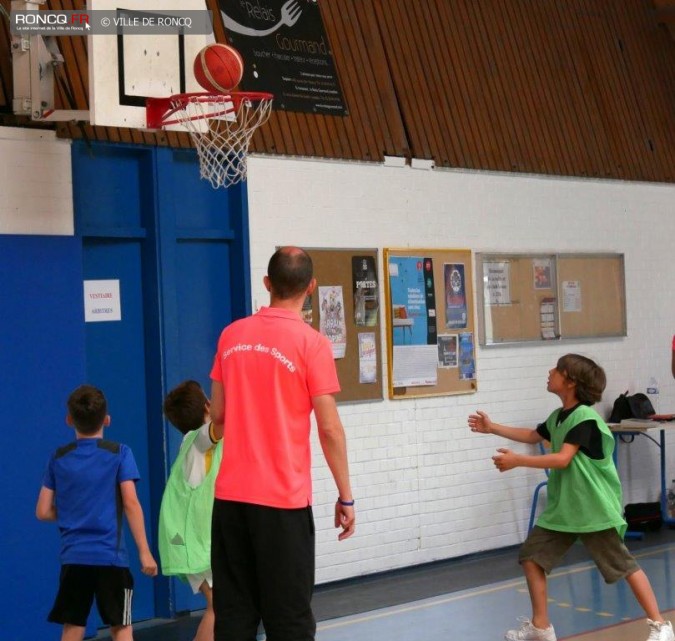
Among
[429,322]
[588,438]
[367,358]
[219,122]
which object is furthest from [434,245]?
[588,438]

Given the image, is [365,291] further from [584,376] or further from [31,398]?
[31,398]

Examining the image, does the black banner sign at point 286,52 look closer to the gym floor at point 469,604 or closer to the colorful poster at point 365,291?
the colorful poster at point 365,291

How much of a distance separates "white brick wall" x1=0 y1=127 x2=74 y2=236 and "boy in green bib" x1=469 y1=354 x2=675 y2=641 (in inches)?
118

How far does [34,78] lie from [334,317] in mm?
3015

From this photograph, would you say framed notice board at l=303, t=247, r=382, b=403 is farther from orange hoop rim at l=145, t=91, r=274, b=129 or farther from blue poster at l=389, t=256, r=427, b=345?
orange hoop rim at l=145, t=91, r=274, b=129

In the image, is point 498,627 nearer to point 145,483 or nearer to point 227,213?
point 145,483

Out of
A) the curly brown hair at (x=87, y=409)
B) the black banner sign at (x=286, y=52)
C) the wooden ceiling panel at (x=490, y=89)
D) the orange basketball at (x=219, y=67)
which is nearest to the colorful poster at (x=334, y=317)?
the wooden ceiling panel at (x=490, y=89)

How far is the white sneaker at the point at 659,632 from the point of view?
6.48 m

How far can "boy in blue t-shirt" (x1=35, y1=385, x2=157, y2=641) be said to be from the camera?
5715 mm

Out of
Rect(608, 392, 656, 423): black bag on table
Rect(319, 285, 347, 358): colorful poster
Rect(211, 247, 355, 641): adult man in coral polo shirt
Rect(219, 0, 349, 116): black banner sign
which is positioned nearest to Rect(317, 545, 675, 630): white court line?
Rect(608, 392, 656, 423): black bag on table

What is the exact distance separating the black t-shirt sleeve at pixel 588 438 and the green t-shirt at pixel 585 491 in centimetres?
2

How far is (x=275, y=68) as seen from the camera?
8.90 m

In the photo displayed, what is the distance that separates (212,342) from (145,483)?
1.14 metres

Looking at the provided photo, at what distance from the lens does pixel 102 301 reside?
7.82m
